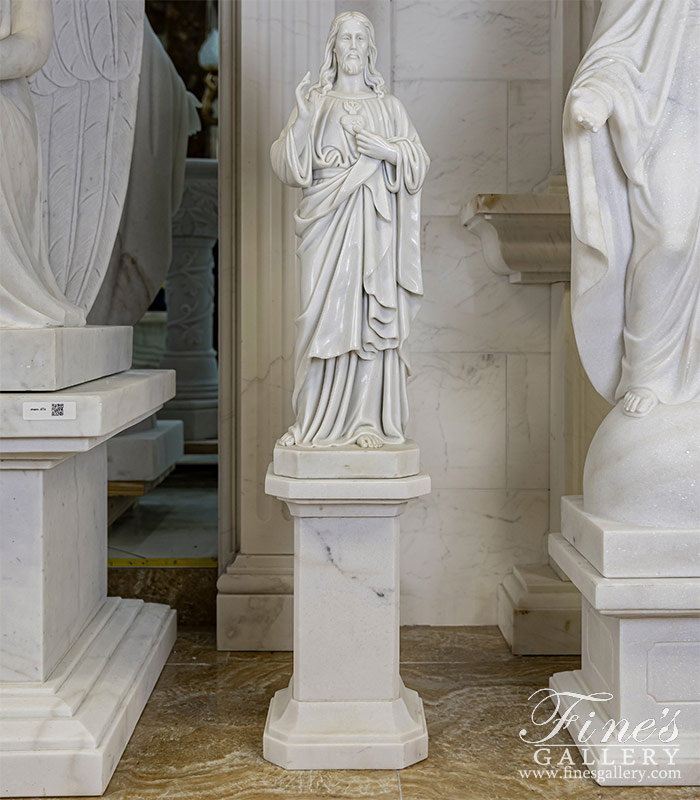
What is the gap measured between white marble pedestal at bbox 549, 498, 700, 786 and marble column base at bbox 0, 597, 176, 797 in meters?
1.53

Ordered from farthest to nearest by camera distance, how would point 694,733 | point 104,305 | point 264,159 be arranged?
1. point 104,305
2. point 264,159
3. point 694,733

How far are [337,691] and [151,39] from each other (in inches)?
151

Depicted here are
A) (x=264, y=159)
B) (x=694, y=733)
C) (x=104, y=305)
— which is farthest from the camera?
(x=104, y=305)

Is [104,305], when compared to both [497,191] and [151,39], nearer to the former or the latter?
[151,39]

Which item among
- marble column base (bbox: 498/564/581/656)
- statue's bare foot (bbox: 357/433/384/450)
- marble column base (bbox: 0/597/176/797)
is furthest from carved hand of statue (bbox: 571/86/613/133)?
marble column base (bbox: 0/597/176/797)

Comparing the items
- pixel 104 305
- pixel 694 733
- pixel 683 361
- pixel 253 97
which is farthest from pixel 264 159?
pixel 694 733

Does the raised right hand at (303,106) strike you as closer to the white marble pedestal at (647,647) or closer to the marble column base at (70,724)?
the white marble pedestal at (647,647)

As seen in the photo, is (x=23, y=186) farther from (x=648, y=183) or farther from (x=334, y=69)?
(x=648, y=183)

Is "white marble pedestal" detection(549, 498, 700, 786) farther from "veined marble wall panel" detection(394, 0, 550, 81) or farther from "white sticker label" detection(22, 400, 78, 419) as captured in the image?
"veined marble wall panel" detection(394, 0, 550, 81)

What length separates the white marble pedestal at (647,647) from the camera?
10.4 ft

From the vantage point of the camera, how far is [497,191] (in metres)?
4.77

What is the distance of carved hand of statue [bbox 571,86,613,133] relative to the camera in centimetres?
329

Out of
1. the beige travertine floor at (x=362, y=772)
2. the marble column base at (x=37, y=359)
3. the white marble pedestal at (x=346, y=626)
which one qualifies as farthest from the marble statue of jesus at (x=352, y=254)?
the beige travertine floor at (x=362, y=772)

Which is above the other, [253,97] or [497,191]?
[253,97]
